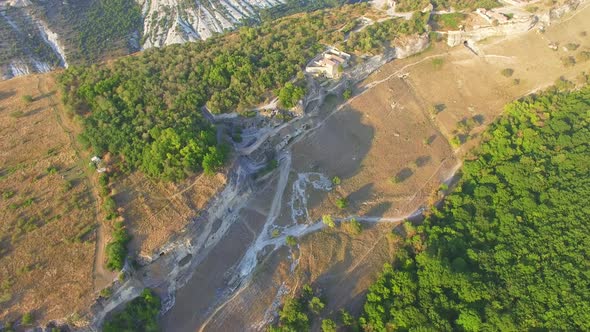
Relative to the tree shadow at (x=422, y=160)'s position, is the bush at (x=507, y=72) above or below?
above

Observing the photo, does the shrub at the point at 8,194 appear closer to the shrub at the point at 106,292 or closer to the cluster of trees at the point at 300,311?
the shrub at the point at 106,292

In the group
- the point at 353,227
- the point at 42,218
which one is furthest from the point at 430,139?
the point at 42,218

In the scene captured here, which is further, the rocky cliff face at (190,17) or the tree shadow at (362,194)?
the rocky cliff face at (190,17)

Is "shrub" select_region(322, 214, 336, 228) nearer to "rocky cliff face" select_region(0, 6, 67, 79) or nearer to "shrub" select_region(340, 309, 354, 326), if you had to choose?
"shrub" select_region(340, 309, 354, 326)

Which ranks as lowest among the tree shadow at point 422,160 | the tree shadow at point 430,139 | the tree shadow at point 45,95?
the tree shadow at point 422,160

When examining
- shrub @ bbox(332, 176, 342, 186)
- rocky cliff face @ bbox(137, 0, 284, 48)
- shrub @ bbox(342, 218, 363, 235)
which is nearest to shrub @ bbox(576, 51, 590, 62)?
shrub @ bbox(332, 176, 342, 186)

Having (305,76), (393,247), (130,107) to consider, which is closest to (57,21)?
(130,107)

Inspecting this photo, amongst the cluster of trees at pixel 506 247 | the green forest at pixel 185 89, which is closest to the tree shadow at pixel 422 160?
the cluster of trees at pixel 506 247

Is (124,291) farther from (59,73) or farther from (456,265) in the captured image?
(59,73)
